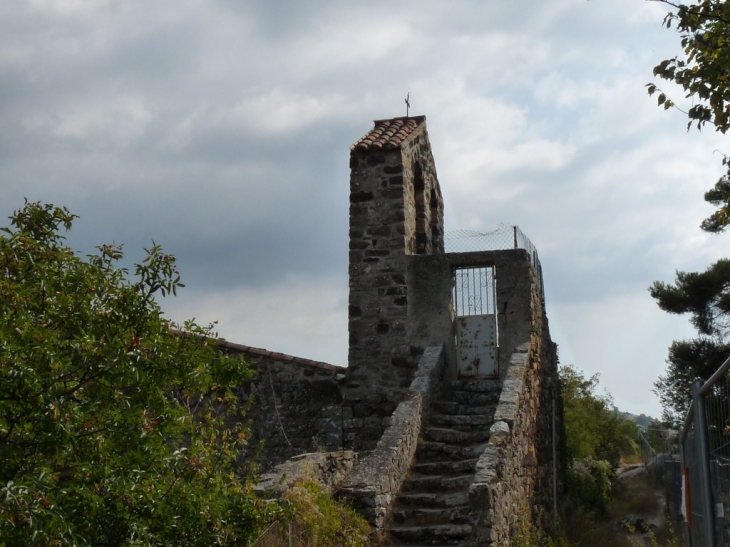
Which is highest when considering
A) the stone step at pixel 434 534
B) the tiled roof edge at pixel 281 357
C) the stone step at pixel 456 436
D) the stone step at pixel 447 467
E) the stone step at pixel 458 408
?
the tiled roof edge at pixel 281 357

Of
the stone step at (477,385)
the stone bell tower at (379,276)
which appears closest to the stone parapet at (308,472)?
the stone bell tower at (379,276)

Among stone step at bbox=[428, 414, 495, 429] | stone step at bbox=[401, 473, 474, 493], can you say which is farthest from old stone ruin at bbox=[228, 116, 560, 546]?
stone step at bbox=[401, 473, 474, 493]

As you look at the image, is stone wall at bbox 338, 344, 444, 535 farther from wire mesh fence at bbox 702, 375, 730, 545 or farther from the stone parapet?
wire mesh fence at bbox 702, 375, 730, 545

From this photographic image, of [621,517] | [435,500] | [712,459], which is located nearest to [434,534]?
[435,500]

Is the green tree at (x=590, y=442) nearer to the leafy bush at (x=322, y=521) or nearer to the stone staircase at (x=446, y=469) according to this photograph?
the stone staircase at (x=446, y=469)

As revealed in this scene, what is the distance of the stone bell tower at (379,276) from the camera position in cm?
1227

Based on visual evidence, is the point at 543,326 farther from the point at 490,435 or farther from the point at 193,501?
the point at 193,501

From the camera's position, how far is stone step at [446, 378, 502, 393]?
1207 centimetres

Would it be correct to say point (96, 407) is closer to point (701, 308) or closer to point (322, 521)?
point (322, 521)

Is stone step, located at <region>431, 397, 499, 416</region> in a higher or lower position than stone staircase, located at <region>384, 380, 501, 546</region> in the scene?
higher

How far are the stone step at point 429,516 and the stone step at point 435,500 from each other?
118 mm

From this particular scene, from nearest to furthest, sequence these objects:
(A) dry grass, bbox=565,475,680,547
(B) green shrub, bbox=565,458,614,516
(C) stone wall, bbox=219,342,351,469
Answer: (C) stone wall, bbox=219,342,351,469
(A) dry grass, bbox=565,475,680,547
(B) green shrub, bbox=565,458,614,516

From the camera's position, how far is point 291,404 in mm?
12219

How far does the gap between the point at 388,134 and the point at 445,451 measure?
4.88m
